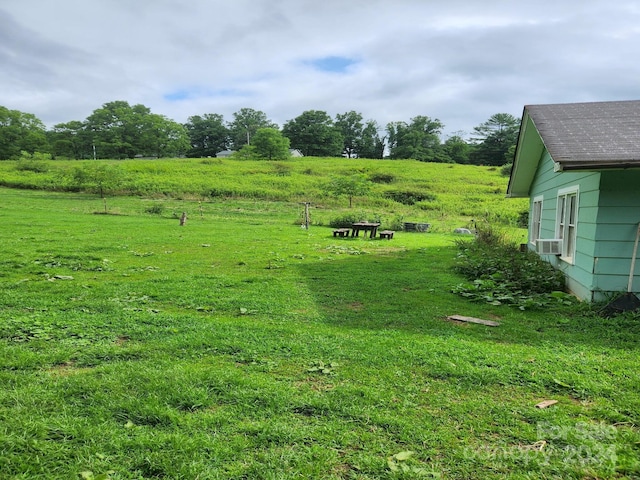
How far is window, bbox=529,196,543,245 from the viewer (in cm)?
1056

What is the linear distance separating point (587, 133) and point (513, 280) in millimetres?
2828

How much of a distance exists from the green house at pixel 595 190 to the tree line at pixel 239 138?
61.1m

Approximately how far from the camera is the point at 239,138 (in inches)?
3802

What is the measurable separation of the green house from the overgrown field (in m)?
14.1

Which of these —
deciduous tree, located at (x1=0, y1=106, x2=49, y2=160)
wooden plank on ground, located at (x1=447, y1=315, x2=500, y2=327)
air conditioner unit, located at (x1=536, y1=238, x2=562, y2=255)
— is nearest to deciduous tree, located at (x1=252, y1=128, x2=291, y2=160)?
deciduous tree, located at (x1=0, y1=106, x2=49, y2=160)

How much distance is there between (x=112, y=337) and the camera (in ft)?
15.1

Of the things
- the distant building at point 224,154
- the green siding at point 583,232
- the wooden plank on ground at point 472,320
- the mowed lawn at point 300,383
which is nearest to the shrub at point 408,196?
the green siding at point 583,232

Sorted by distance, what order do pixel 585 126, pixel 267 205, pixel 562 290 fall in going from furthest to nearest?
pixel 267 205
pixel 562 290
pixel 585 126

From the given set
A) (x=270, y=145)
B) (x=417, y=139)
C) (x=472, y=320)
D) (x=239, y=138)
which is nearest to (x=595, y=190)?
(x=472, y=320)

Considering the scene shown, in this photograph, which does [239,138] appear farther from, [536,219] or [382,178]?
[536,219]

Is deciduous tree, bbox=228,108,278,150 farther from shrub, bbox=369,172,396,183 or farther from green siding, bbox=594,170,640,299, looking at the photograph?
green siding, bbox=594,170,640,299

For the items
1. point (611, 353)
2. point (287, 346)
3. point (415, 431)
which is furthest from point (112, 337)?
point (611, 353)

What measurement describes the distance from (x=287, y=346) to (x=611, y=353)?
3.51 meters

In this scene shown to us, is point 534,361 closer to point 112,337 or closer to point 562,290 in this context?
point 562,290
